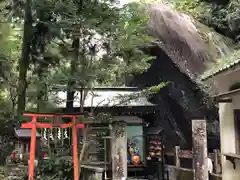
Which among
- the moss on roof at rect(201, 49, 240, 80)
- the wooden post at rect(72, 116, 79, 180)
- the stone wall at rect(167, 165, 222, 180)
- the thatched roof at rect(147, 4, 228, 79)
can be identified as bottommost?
the stone wall at rect(167, 165, 222, 180)

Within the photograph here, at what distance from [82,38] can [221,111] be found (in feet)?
16.5

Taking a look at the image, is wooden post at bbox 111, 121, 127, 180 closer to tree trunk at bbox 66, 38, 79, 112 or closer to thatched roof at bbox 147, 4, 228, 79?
tree trunk at bbox 66, 38, 79, 112

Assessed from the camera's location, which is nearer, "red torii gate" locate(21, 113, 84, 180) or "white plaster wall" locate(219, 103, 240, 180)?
"white plaster wall" locate(219, 103, 240, 180)

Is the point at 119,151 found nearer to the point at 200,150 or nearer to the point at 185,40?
the point at 200,150

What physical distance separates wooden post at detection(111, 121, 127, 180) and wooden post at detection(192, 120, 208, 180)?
2188 mm

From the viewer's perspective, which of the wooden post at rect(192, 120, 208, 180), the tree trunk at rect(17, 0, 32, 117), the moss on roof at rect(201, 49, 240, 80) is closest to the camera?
the moss on roof at rect(201, 49, 240, 80)

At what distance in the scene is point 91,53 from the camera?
1049cm

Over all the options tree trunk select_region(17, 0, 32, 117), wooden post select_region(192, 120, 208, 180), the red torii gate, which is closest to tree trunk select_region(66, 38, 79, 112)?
the red torii gate

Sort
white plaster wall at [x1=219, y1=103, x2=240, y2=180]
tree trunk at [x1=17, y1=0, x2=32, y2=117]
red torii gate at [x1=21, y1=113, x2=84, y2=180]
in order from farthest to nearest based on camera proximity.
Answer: tree trunk at [x1=17, y1=0, x2=32, y2=117] < red torii gate at [x1=21, y1=113, x2=84, y2=180] < white plaster wall at [x1=219, y1=103, x2=240, y2=180]

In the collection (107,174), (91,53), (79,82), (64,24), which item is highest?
(64,24)

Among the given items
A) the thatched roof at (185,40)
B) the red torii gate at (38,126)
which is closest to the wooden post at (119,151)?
the red torii gate at (38,126)

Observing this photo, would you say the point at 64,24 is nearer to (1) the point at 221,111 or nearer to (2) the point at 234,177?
(1) the point at 221,111

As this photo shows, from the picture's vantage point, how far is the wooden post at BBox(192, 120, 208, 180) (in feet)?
29.9

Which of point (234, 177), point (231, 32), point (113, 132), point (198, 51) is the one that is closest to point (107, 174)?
point (113, 132)
